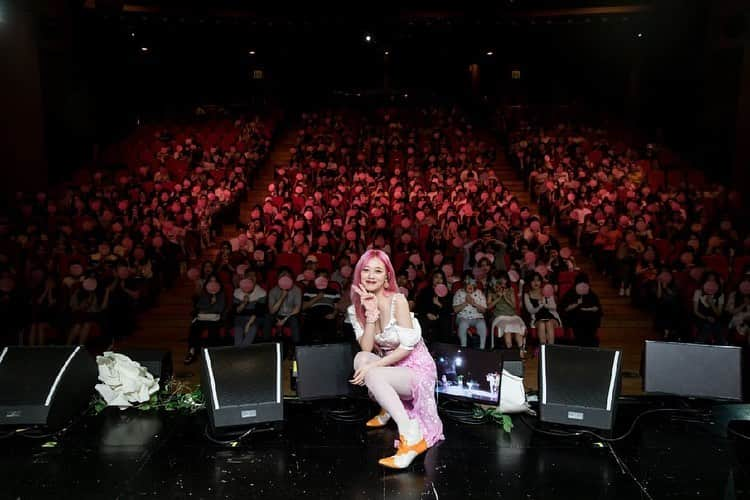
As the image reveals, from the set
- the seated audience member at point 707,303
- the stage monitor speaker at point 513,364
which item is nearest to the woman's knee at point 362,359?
the stage monitor speaker at point 513,364

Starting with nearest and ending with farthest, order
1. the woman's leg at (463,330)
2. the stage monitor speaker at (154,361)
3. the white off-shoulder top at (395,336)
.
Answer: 1. the white off-shoulder top at (395,336)
2. the stage monitor speaker at (154,361)
3. the woman's leg at (463,330)

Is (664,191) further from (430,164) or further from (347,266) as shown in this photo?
(347,266)

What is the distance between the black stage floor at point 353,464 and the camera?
10.3ft

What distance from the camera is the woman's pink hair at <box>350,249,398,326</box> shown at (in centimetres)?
366

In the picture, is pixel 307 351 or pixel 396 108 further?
pixel 396 108

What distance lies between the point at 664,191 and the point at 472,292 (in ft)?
18.3

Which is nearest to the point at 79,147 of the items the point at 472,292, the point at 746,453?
the point at 472,292

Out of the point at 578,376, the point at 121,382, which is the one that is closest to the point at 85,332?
the point at 121,382

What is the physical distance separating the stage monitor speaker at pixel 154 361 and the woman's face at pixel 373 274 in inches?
70.4

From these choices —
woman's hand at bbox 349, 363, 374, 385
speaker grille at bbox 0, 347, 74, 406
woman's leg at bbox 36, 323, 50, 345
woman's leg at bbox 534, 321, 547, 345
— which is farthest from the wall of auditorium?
woman's hand at bbox 349, 363, 374, 385

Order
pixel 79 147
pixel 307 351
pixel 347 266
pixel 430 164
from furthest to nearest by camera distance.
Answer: pixel 79 147
pixel 430 164
pixel 347 266
pixel 307 351

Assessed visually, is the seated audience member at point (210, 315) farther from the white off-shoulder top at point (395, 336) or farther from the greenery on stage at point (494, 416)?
the greenery on stage at point (494, 416)

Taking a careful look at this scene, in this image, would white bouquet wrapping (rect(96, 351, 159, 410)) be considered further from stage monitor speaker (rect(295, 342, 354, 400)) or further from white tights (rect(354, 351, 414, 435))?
white tights (rect(354, 351, 414, 435))

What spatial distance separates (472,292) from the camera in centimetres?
656
